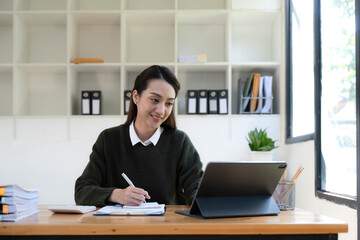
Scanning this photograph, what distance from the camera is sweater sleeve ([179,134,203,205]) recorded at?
200 centimetres

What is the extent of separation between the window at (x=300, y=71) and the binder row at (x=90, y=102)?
62.5 inches

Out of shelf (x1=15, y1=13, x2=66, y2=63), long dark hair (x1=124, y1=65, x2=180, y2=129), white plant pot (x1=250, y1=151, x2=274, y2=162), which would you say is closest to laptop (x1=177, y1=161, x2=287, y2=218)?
long dark hair (x1=124, y1=65, x2=180, y2=129)

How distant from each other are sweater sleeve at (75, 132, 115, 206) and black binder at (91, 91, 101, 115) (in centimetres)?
201

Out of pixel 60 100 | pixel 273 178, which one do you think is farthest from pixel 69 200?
pixel 273 178

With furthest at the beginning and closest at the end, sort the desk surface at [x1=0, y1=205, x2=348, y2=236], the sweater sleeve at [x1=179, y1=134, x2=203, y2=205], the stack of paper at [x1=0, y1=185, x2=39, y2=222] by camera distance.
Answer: the sweater sleeve at [x1=179, y1=134, x2=203, y2=205] → the stack of paper at [x1=0, y1=185, x2=39, y2=222] → the desk surface at [x1=0, y1=205, x2=348, y2=236]

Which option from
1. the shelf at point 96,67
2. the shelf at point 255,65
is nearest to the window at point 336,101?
the shelf at point 255,65

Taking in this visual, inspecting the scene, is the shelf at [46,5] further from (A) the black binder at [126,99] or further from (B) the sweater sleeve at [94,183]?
(B) the sweater sleeve at [94,183]

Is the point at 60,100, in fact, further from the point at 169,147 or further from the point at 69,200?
the point at 169,147

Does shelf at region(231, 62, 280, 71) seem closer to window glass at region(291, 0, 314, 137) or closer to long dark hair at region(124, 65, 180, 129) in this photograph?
window glass at region(291, 0, 314, 137)

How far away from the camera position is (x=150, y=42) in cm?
447

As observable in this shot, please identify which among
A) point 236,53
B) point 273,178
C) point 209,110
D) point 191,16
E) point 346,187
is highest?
point 191,16

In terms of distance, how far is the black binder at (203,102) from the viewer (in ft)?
13.3

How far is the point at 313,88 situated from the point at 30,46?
101 inches

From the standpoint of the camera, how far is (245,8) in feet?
13.6
